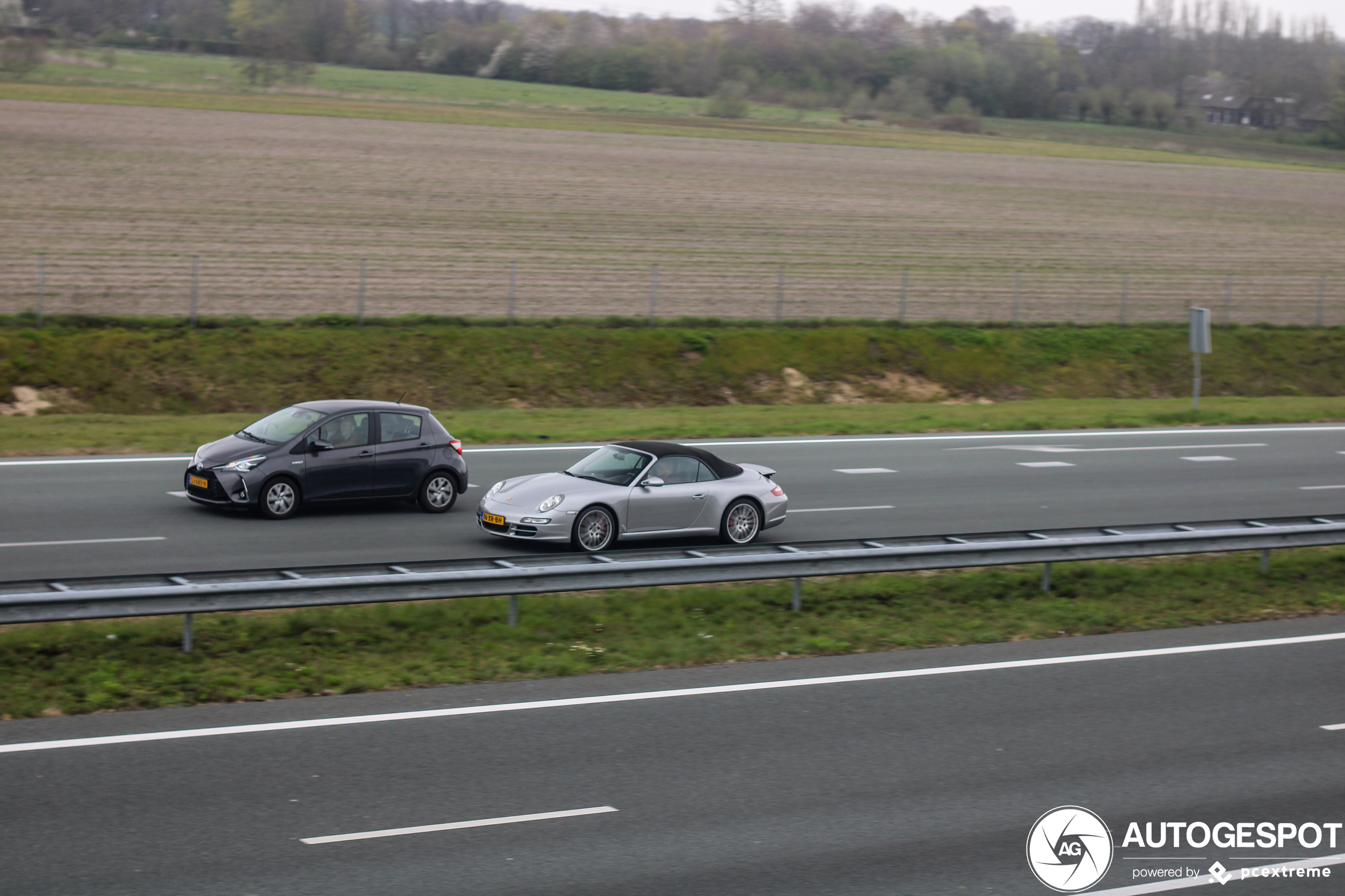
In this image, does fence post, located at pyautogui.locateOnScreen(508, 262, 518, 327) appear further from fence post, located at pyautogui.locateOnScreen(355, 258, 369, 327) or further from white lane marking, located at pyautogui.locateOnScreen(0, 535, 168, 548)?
white lane marking, located at pyautogui.locateOnScreen(0, 535, 168, 548)

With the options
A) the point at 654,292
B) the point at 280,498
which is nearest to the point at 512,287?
the point at 654,292

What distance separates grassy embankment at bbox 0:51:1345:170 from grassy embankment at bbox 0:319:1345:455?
1212 inches

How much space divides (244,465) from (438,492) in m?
2.44

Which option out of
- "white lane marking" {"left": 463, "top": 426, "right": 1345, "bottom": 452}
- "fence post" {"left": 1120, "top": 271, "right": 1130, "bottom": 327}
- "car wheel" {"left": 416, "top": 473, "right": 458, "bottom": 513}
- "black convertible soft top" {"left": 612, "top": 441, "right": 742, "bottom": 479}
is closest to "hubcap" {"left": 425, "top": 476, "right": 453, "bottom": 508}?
"car wheel" {"left": 416, "top": 473, "right": 458, "bottom": 513}

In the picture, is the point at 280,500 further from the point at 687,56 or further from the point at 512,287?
the point at 687,56

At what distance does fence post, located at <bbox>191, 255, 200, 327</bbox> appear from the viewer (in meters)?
28.5

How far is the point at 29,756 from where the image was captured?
7.59 metres

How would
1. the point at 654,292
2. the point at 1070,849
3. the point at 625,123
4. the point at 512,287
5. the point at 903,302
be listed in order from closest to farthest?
the point at 1070,849, the point at 512,287, the point at 654,292, the point at 903,302, the point at 625,123

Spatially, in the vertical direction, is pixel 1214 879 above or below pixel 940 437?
above

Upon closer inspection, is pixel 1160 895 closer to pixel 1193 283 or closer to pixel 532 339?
pixel 532 339

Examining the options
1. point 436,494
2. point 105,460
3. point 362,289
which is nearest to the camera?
point 436,494

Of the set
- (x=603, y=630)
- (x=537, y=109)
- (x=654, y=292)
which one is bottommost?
(x=603, y=630)

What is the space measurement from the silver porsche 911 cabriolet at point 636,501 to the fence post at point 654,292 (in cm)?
1810

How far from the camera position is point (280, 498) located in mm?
15383
